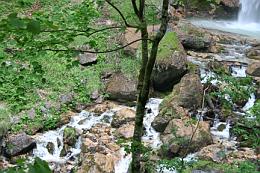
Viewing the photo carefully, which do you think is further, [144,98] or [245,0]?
[245,0]

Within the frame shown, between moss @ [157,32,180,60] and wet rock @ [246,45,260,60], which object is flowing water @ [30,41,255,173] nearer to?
moss @ [157,32,180,60]

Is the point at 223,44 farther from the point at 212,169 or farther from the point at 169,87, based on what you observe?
the point at 212,169

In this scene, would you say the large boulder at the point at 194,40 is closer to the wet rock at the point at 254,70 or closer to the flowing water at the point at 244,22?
the wet rock at the point at 254,70

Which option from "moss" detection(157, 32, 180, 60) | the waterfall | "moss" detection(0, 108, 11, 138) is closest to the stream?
"moss" detection(0, 108, 11, 138)

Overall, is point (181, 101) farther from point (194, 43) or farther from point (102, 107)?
point (194, 43)

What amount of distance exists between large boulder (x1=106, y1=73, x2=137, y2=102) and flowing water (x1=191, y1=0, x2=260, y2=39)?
21.3ft

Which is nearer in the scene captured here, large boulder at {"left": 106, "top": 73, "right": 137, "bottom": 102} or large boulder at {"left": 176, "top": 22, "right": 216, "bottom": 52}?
large boulder at {"left": 106, "top": 73, "right": 137, "bottom": 102}

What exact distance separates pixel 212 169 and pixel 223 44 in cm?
717

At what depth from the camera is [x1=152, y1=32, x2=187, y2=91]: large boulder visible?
10.2 metres

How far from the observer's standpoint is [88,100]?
32.5 ft

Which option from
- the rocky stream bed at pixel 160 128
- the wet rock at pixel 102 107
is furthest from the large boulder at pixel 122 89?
the wet rock at pixel 102 107

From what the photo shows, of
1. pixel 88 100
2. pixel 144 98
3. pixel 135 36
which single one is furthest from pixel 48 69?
pixel 144 98

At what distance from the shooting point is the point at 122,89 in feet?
32.7

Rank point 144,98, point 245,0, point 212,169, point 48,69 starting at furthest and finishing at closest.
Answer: point 245,0 < point 48,69 < point 212,169 < point 144,98
